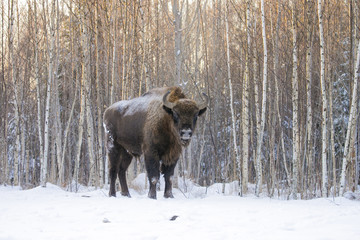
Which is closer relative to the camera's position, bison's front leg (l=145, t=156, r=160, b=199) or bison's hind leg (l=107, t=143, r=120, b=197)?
bison's front leg (l=145, t=156, r=160, b=199)

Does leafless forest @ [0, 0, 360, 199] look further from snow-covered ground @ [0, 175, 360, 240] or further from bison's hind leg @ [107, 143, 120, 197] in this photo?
snow-covered ground @ [0, 175, 360, 240]

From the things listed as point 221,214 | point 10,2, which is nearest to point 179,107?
point 221,214

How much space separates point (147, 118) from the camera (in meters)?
7.47

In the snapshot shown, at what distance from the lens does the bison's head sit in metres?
6.46

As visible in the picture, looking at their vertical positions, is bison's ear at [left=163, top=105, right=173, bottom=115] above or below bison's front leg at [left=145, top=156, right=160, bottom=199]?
above

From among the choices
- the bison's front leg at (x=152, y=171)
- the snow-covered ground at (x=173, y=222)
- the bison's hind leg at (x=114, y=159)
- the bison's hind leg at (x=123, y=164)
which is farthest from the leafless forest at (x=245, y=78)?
the snow-covered ground at (x=173, y=222)

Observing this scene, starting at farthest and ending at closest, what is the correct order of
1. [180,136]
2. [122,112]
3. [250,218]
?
[122,112]
[180,136]
[250,218]

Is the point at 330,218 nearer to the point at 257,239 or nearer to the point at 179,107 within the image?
the point at 257,239

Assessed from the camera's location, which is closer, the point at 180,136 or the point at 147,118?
the point at 180,136

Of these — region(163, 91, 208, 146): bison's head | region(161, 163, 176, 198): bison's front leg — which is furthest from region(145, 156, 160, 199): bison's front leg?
region(163, 91, 208, 146): bison's head

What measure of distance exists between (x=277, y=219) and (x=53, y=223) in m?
2.30

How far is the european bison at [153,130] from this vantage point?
6766 mm

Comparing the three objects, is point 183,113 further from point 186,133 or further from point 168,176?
point 168,176

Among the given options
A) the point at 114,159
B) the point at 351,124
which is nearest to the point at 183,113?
the point at 114,159
